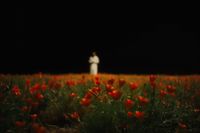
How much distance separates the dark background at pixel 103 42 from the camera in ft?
55.7

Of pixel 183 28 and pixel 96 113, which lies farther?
A: pixel 183 28

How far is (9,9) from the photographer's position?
1681 cm

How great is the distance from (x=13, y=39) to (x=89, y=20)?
427 cm

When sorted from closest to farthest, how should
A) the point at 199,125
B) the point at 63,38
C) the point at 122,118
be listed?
the point at 122,118 → the point at 199,125 → the point at 63,38

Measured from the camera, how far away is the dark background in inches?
668

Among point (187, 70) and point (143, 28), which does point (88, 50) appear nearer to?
point (143, 28)

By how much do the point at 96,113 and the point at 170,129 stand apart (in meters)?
0.87

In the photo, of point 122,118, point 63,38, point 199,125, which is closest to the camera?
point 122,118

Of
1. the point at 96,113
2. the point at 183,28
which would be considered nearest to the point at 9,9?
the point at 183,28

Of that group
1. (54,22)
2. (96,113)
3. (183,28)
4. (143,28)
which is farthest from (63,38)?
(96,113)

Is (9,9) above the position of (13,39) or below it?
above

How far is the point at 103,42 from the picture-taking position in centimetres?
1778

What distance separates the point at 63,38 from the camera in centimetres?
1758

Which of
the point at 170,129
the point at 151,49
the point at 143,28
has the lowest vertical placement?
the point at 170,129
